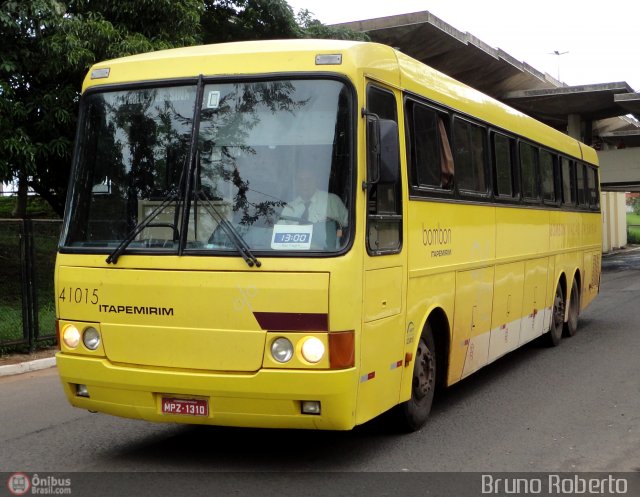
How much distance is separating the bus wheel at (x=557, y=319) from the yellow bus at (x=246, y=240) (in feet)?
18.8

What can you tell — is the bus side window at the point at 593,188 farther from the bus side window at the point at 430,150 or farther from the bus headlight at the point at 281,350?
the bus headlight at the point at 281,350

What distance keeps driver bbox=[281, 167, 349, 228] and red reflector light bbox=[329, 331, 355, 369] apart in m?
0.73

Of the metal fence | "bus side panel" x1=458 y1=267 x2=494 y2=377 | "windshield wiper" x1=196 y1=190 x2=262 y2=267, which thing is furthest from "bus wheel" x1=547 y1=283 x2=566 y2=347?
"windshield wiper" x1=196 y1=190 x2=262 y2=267

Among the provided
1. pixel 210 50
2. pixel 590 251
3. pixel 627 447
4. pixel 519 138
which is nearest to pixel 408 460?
pixel 627 447

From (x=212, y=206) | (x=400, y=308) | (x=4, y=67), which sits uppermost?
(x=4, y=67)

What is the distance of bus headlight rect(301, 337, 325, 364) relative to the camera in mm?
5641

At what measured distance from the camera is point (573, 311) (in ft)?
44.2

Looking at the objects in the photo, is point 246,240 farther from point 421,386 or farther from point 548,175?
point 548,175

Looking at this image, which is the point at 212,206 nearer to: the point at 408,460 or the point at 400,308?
the point at 400,308

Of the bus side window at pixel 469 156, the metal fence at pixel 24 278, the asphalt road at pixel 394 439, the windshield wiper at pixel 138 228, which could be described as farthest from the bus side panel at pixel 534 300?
the metal fence at pixel 24 278

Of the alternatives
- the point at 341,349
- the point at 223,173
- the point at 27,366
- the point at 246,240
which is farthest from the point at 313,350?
the point at 27,366

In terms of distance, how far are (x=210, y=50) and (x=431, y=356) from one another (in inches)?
123

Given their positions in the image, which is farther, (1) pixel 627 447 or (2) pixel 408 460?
(1) pixel 627 447

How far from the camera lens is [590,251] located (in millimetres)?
14898
